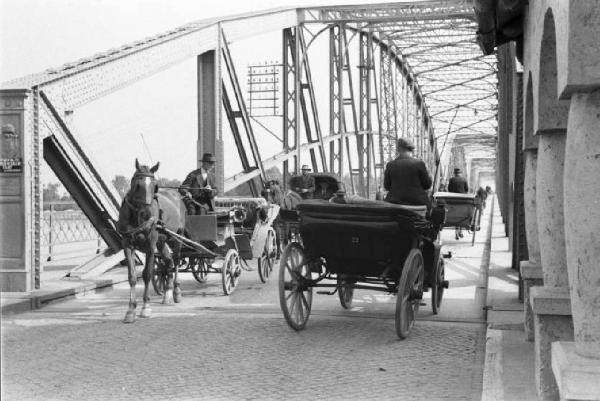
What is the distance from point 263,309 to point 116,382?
3.27 metres

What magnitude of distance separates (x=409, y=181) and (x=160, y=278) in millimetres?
3799

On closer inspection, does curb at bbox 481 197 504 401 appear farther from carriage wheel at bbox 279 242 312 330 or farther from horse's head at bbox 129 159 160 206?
horse's head at bbox 129 159 160 206

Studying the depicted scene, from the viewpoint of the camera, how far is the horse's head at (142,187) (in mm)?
7750

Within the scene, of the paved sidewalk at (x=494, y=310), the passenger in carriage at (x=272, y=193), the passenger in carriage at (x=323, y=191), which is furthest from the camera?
the passenger in carriage at (x=323, y=191)

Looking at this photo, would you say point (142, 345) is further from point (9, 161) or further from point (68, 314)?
point (9, 161)

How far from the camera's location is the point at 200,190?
407 inches

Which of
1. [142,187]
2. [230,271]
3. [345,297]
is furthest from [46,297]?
[345,297]

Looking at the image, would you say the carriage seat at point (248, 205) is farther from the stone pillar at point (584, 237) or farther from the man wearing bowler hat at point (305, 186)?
the stone pillar at point (584, 237)

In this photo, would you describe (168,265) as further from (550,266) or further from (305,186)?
(305,186)

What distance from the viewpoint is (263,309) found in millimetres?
8289

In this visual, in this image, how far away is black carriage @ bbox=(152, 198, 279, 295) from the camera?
31.0ft

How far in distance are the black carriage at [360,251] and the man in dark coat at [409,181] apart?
48 cm

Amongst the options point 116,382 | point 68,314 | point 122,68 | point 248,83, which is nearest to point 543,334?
point 116,382

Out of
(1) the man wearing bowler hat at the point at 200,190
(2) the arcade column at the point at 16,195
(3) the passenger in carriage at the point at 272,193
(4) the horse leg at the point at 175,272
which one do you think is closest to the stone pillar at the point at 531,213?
(4) the horse leg at the point at 175,272
